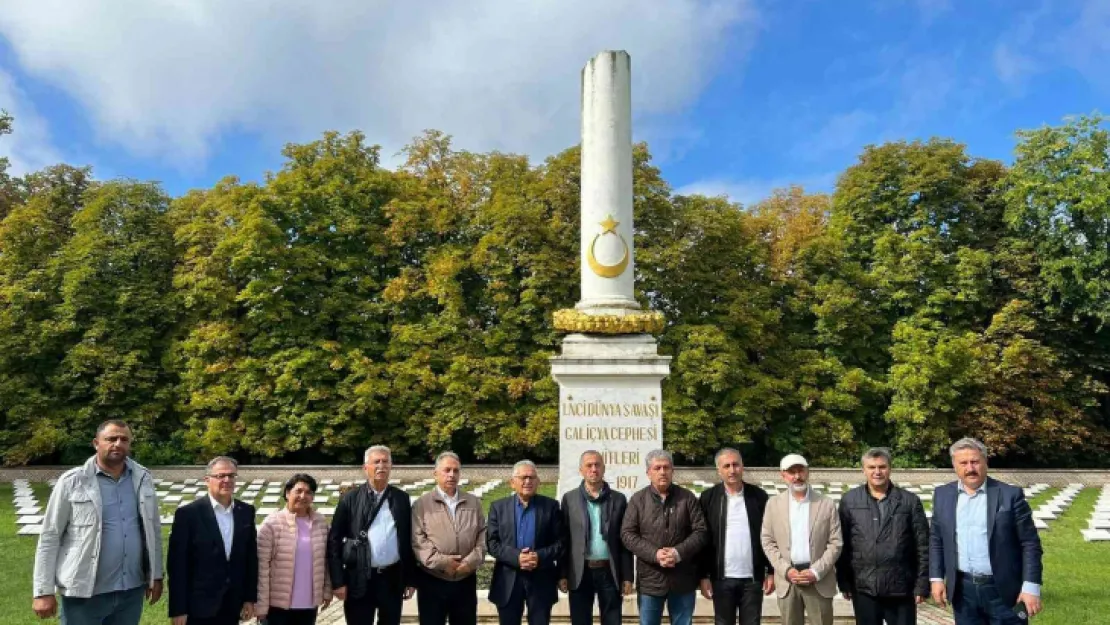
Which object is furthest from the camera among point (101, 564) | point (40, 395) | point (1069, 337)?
point (1069, 337)

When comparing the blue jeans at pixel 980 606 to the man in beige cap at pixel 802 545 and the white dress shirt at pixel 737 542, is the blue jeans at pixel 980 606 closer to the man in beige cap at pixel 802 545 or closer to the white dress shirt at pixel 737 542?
the man in beige cap at pixel 802 545

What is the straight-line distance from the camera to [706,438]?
17359mm

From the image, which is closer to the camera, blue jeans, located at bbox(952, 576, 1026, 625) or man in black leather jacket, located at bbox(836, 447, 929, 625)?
blue jeans, located at bbox(952, 576, 1026, 625)

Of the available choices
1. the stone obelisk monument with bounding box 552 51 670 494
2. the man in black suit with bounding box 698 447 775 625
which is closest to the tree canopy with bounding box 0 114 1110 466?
the stone obelisk monument with bounding box 552 51 670 494

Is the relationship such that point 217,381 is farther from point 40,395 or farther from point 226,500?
point 226,500

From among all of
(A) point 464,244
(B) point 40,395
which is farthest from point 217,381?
(A) point 464,244

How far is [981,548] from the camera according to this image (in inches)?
155

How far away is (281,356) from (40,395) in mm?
5602

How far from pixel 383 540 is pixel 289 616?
2.04 ft

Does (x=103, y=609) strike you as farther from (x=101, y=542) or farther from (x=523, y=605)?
(x=523, y=605)

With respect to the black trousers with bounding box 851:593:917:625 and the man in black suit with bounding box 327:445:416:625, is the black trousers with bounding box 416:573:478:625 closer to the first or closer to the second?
the man in black suit with bounding box 327:445:416:625

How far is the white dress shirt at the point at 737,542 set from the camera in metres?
4.35

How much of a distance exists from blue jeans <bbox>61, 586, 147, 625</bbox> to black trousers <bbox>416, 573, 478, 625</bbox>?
152 centimetres

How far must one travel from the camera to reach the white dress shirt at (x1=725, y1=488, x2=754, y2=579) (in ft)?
14.3
